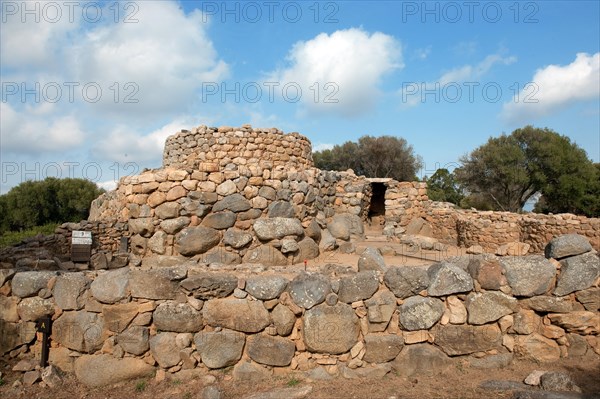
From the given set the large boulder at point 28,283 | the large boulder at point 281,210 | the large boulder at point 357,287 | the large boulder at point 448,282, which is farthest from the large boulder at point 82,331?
the large boulder at point 281,210

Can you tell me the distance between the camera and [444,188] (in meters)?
35.2

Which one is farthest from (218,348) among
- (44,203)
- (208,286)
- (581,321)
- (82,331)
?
(44,203)

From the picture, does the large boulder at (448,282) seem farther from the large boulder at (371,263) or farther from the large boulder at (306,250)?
the large boulder at (306,250)

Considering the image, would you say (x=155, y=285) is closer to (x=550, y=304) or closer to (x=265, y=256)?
(x=265, y=256)

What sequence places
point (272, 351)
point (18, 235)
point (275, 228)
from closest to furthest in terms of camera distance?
point (272, 351), point (275, 228), point (18, 235)

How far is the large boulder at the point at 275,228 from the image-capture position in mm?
7539

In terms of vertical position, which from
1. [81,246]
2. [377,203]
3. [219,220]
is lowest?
[81,246]

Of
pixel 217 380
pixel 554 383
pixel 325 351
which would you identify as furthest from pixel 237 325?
pixel 554 383

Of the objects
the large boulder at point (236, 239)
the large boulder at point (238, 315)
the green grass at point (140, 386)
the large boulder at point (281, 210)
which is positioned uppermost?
the large boulder at point (281, 210)

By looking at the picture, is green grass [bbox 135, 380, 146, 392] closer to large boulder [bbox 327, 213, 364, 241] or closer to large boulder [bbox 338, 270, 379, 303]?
large boulder [bbox 338, 270, 379, 303]

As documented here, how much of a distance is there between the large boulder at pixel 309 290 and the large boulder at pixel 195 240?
323 centimetres

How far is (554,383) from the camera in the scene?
387cm

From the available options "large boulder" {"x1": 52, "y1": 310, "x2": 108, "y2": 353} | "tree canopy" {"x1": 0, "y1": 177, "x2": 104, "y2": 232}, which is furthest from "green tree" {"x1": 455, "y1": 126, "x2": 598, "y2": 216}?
"tree canopy" {"x1": 0, "y1": 177, "x2": 104, "y2": 232}

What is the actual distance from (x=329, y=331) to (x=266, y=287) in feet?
2.76
